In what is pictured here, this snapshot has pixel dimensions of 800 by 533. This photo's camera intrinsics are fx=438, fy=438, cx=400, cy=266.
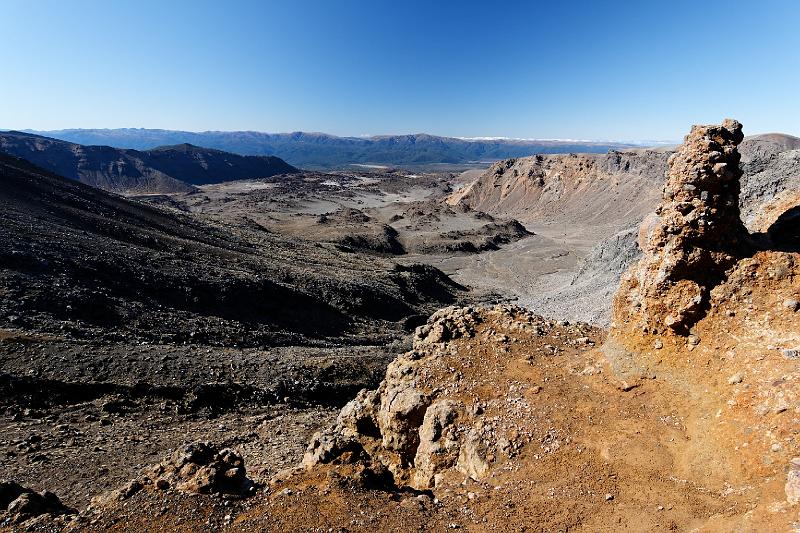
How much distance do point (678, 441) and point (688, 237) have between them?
4.77 meters

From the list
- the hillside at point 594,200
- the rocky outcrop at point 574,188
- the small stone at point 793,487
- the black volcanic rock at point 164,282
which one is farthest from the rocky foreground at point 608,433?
the rocky outcrop at point 574,188

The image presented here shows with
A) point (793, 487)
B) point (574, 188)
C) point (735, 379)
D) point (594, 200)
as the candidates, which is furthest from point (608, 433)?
point (574, 188)

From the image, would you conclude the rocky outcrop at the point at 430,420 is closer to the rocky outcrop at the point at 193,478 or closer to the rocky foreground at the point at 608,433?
the rocky foreground at the point at 608,433

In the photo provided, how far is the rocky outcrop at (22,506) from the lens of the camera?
29.5ft

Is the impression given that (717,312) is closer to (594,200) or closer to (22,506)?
(22,506)

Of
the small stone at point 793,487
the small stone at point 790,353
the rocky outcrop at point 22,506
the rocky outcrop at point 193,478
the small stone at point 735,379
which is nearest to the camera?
the small stone at point 793,487

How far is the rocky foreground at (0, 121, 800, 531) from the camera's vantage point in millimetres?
7664

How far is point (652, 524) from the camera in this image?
7.15m

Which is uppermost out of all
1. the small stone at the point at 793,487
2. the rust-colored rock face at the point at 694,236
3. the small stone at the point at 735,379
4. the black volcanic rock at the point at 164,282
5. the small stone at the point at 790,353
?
the rust-colored rock face at the point at 694,236

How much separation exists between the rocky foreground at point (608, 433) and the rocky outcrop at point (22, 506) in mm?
117

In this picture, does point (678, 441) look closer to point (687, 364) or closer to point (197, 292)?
point (687, 364)

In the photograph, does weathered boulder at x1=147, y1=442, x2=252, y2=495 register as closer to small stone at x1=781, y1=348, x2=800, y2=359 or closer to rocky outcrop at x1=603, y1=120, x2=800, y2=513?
rocky outcrop at x1=603, y1=120, x2=800, y2=513

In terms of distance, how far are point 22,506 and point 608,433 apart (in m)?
12.5

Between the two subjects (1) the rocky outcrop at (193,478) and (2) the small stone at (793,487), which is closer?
(2) the small stone at (793,487)
